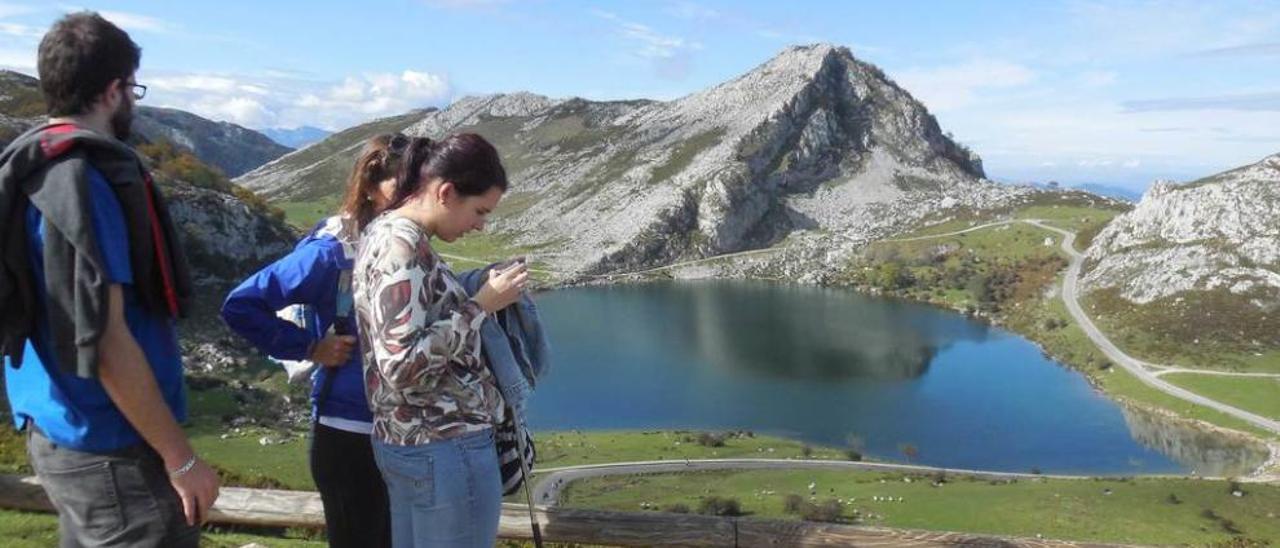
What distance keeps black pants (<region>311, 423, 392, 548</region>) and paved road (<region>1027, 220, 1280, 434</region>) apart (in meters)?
85.7

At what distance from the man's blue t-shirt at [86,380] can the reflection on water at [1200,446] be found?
74.0m

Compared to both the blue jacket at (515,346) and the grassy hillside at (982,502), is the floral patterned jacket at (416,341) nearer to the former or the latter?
the blue jacket at (515,346)

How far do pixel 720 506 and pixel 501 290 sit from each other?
3695 cm

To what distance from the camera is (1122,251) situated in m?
136

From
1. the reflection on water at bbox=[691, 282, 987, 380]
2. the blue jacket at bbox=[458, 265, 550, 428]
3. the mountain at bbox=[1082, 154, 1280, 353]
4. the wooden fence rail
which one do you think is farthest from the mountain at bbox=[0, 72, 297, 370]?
the mountain at bbox=[1082, 154, 1280, 353]

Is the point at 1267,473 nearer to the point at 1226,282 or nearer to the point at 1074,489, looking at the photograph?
the point at 1074,489

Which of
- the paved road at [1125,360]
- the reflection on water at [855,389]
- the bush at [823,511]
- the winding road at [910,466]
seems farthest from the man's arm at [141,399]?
the paved road at [1125,360]

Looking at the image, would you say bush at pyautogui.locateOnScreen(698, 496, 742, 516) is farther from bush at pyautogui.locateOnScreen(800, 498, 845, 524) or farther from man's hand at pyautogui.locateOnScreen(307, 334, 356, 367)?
man's hand at pyautogui.locateOnScreen(307, 334, 356, 367)

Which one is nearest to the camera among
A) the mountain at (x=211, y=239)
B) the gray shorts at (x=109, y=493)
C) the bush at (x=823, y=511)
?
the gray shorts at (x=109, y=493)

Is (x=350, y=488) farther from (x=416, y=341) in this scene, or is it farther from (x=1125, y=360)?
(x=1125, y=360)

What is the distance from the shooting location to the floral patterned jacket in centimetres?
468

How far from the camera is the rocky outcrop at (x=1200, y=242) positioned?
120 metres

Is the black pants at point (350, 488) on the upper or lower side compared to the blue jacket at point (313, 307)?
lower

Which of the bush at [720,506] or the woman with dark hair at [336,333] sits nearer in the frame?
the woman with dark hair at [336,333]
